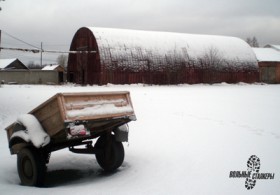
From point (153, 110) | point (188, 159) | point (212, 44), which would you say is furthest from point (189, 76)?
point (188, 159)

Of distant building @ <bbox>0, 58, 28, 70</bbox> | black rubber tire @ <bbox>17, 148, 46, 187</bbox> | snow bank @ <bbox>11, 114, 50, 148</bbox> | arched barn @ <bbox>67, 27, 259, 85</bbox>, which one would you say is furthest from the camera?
distant building @ <bbox>0, 58, 28, 70</bbox>

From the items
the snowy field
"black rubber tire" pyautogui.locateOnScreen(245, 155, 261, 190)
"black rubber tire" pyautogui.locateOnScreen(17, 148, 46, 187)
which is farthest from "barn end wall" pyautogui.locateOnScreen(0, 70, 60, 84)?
"black rubber tire" pyautogui.locateOnScreen(245, 155, 261, 190)

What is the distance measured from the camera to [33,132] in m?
6.40

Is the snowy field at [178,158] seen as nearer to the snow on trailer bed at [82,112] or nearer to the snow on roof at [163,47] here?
the snow on trailer bed at [82,112]

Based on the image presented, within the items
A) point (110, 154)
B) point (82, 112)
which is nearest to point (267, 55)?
point (110, 154)

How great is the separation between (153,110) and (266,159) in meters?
7.09

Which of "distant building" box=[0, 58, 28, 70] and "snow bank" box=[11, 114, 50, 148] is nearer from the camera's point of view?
"snow bank" box=[11, 114, 50, 148]

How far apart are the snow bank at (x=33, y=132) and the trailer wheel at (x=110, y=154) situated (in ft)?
5.22

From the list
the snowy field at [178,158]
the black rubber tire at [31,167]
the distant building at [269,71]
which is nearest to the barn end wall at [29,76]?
the distant building at [269,71]

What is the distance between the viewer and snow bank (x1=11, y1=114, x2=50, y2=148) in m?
6.26

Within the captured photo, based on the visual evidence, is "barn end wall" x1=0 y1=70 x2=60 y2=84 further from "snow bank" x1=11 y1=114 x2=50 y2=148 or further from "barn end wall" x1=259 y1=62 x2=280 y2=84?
"snow bank" x1=11 y1=114 x2=50 y2=148

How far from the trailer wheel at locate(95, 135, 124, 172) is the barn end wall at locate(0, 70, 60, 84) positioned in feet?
119

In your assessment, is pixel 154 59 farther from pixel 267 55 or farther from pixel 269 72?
pixel 267 55

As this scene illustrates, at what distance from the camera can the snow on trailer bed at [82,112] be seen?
5969mm
